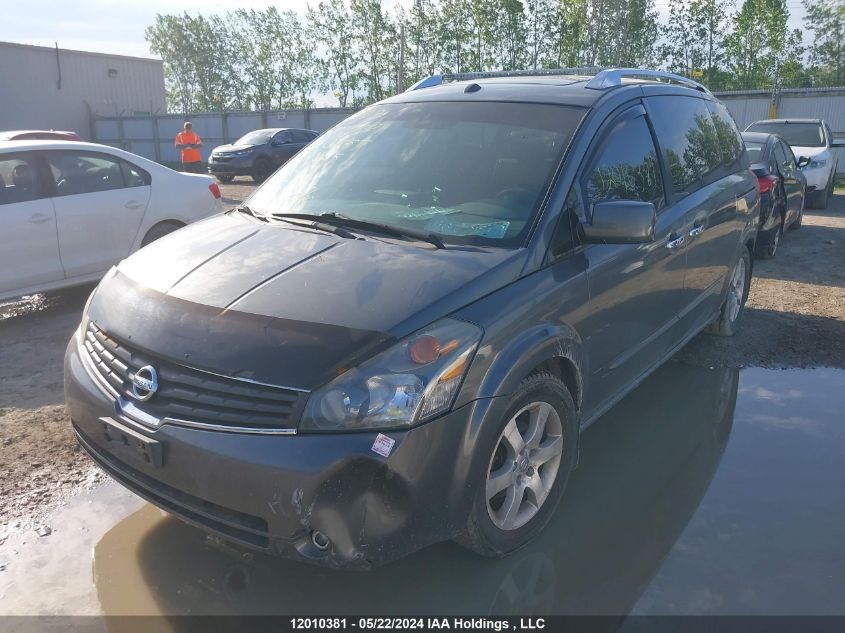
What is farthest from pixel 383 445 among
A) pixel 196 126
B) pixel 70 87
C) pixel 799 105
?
pixel 70 87

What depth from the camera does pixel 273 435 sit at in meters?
2.29

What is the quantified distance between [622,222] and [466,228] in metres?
0.67

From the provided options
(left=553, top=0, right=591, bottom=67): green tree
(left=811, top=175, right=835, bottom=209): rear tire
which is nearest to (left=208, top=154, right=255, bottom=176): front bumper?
(left=811, top=175, right=835, bottom=209): rear tire

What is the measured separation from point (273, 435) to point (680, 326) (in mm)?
2948

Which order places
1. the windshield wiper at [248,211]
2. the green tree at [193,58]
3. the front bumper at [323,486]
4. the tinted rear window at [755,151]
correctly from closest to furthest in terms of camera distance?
the front bumper at [323,486], the windshield wiper at [248,211], the tinted rear window at [755,151], the green tree at [193,58]

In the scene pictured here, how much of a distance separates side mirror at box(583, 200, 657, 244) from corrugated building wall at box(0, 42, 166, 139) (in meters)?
34.8

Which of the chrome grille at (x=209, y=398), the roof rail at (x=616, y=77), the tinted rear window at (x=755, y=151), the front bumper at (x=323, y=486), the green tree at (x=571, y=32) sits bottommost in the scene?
the front bumper at (x=323, y=486)

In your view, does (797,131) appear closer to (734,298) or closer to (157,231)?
(734,298)

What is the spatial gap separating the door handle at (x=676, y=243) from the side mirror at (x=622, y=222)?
89 cm

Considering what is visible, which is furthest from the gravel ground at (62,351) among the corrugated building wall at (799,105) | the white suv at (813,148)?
the corrugated building wall at (799,105)

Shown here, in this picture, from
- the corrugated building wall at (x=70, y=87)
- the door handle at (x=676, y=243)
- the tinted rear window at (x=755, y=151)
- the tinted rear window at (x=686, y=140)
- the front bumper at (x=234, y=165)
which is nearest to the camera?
the door handle at (x=676, y=243)

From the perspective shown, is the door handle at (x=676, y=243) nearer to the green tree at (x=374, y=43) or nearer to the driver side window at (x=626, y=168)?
the driver side window at (x=626, y=168)

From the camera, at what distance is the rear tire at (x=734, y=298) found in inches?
215

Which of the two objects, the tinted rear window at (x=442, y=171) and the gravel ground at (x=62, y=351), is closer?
the tinted rear window at (x=442, y=171)
